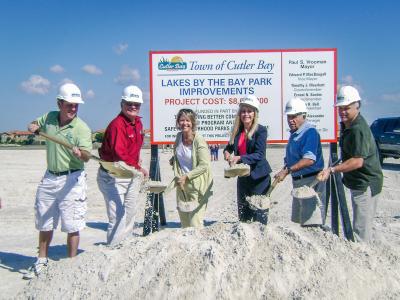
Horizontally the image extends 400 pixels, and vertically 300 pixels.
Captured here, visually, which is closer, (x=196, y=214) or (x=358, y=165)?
(x=358, y=165)

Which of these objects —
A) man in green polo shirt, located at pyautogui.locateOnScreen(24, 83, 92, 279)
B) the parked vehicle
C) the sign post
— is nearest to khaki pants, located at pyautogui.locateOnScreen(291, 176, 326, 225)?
the sign post

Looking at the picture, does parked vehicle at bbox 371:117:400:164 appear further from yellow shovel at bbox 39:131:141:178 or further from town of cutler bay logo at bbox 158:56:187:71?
yellow shovel at bbox 39:131:141:178

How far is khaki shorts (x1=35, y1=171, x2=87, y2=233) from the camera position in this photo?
5152 millimetres

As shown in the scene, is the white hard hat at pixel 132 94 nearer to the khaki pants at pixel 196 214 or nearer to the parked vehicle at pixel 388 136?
the khaki pants at pixel 196 214

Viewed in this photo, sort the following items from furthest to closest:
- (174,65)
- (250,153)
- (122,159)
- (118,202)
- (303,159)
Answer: (174,65) → (250,153) → (118,202) → (122,159) → (303,159)

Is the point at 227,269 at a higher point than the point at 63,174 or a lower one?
lower

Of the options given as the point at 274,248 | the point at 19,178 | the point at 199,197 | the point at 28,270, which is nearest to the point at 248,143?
the point at 199,197

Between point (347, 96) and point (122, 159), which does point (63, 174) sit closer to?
point (122, 159)

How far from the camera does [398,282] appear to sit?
13.8 feet

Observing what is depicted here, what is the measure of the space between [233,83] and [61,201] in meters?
3.15

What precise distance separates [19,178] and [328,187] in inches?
487

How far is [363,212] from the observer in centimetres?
480

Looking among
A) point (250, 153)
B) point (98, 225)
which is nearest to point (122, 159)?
point (250, 153)

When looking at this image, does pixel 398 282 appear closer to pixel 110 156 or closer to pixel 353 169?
pixel 353 169
